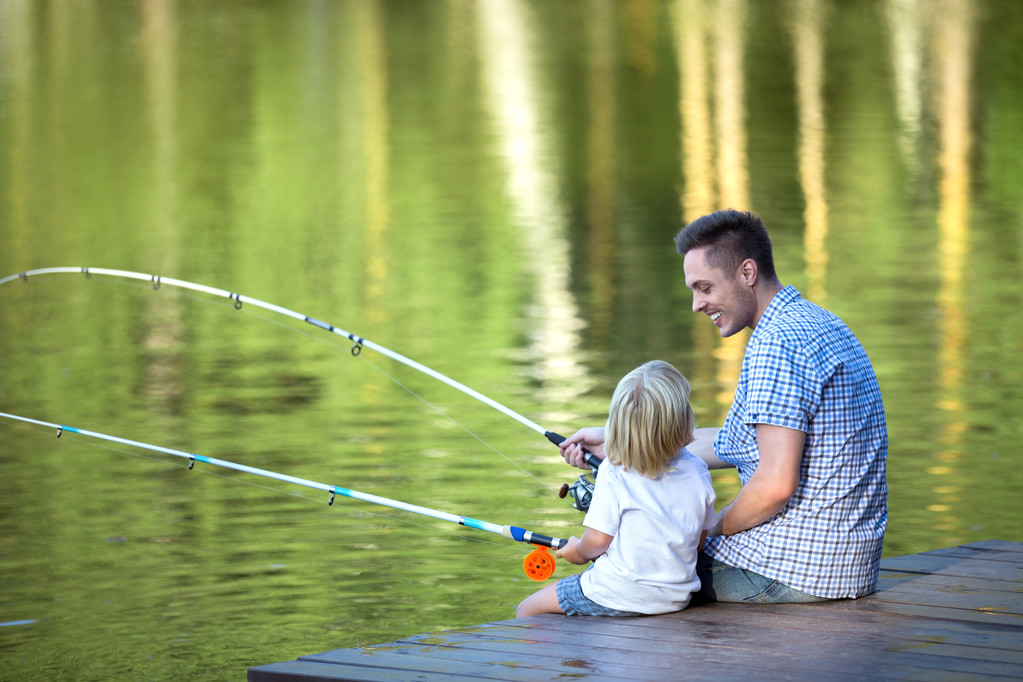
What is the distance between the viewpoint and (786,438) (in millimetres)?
4297

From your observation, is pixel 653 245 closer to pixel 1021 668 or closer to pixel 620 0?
pixel 1021 668

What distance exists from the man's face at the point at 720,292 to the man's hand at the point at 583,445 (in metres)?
0.51

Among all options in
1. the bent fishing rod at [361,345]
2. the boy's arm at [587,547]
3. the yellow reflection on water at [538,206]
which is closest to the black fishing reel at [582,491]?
the bent fishing rod at [361,345]

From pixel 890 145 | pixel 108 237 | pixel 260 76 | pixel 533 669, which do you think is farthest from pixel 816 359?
pixel 260 76

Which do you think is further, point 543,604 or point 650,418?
point 543,604

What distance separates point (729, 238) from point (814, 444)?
57 cm

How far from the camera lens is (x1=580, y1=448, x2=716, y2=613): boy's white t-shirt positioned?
4.38m

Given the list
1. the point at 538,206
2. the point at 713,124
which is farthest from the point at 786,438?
the point at 713,124

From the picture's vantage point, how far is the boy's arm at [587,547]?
4.42 m

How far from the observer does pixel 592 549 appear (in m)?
4.44

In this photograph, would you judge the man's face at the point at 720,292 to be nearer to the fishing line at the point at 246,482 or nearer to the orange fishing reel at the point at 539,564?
the orange fishing reel at the point at 539,564

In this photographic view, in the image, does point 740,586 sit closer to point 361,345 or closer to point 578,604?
point 578,604

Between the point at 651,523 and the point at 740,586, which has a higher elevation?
the point at 651,523

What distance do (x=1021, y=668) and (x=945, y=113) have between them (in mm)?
26531
